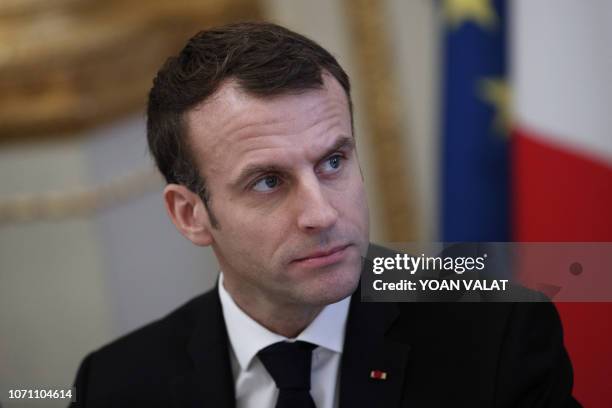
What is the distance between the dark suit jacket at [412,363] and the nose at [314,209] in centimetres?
29

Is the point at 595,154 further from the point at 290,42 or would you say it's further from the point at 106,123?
the point at 106,123

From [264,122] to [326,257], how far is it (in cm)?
24

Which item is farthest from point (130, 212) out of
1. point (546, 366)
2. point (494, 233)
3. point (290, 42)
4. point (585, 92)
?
point (546, 366)

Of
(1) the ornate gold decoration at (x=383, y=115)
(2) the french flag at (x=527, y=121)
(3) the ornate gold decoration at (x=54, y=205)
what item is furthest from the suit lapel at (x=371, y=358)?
(1) the ornate gold decoration at (x=383, y=115)

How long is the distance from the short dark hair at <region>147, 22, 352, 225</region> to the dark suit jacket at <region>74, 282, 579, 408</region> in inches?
12.8

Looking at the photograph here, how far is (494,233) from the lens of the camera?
3.19 metres

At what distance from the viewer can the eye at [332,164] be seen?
1.55 metres

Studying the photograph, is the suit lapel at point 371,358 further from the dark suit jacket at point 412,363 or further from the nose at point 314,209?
the nose at point 314,209

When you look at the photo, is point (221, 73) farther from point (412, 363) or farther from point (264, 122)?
point (412, 363)

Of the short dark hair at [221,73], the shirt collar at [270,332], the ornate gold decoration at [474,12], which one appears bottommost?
the shirt collar at [270,332]

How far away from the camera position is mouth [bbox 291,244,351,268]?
1.51m

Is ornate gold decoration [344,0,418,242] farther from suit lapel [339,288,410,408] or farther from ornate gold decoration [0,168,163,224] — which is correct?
suit lapel [339,288,410,408]
